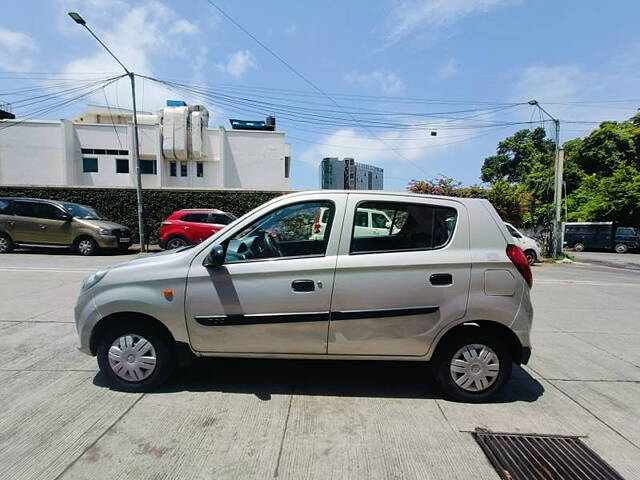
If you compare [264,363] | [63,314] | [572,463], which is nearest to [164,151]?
[63,314]

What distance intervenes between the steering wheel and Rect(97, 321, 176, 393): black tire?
1193 millimetres

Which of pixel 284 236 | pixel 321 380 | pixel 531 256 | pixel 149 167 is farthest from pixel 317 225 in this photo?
pixel 149 167

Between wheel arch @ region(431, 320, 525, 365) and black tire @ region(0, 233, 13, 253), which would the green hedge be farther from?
wheel arch @ region(431, 320, 525, 365)

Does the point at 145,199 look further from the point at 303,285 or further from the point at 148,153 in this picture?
the point at 148,153

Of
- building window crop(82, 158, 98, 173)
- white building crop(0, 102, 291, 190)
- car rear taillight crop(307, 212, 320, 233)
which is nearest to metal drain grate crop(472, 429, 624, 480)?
car rear taillight crop(307, 212, 320, 233)

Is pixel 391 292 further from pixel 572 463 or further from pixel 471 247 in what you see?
pixel 572 463

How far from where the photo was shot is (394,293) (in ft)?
10.5

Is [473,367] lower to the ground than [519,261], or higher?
lower

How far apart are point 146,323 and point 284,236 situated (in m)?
1.42

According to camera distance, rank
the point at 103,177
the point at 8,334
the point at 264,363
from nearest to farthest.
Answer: the point at 264,363, the point at 8,334, the point at 103,177

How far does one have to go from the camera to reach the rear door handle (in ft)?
10.6

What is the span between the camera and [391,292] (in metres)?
3.21

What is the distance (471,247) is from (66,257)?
14.0 meters

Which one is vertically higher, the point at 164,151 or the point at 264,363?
the point at 164,151
